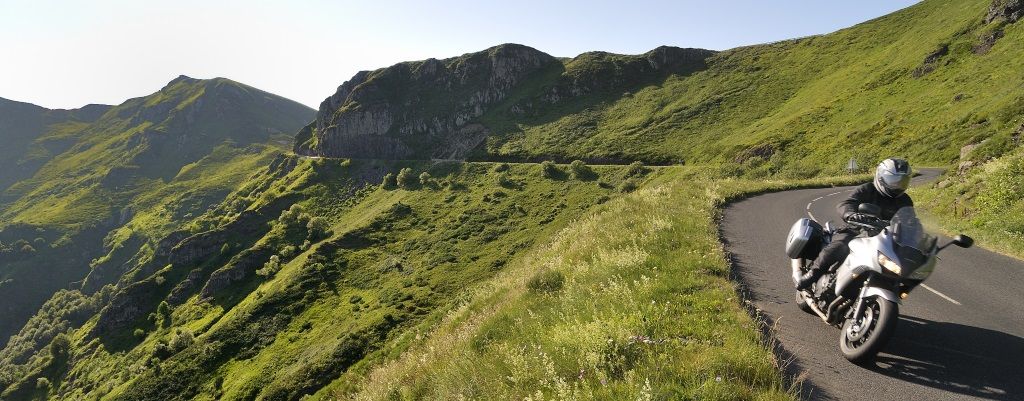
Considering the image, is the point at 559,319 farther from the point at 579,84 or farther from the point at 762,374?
the point at 579,84

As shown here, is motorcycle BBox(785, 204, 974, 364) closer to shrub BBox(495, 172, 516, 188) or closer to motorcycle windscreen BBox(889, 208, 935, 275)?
motorcycle windscreen BBox(889, 208, 935, 275)

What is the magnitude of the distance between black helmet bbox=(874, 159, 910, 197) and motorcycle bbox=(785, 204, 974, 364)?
0.62 metres

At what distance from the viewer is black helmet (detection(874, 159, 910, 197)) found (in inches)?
277

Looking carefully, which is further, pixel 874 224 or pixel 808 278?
pixel 808 278

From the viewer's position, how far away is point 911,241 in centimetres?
612

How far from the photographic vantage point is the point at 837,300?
723cm

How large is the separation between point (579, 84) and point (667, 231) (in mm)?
147435

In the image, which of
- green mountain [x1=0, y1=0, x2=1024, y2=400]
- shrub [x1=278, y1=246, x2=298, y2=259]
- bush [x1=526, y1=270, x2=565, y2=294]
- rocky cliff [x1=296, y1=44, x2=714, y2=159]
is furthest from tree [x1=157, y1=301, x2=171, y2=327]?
bush [x1=526, y1=270, x2=565, y2=294]

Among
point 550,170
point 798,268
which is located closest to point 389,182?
point 550,170

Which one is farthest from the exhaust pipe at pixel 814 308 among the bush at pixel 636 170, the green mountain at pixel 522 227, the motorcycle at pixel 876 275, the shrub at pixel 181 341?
the shrub at pixel 181 341

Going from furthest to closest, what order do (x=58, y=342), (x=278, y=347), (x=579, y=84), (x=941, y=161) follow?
(x=579, y=84) → (x=58, y=342) → (x=278, y=347) → (x=941, y=161)

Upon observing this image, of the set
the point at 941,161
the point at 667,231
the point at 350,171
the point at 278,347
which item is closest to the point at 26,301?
the point at 350,171

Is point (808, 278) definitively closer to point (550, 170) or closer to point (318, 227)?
point (550, 170)

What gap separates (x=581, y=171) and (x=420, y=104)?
9052 centimetres
